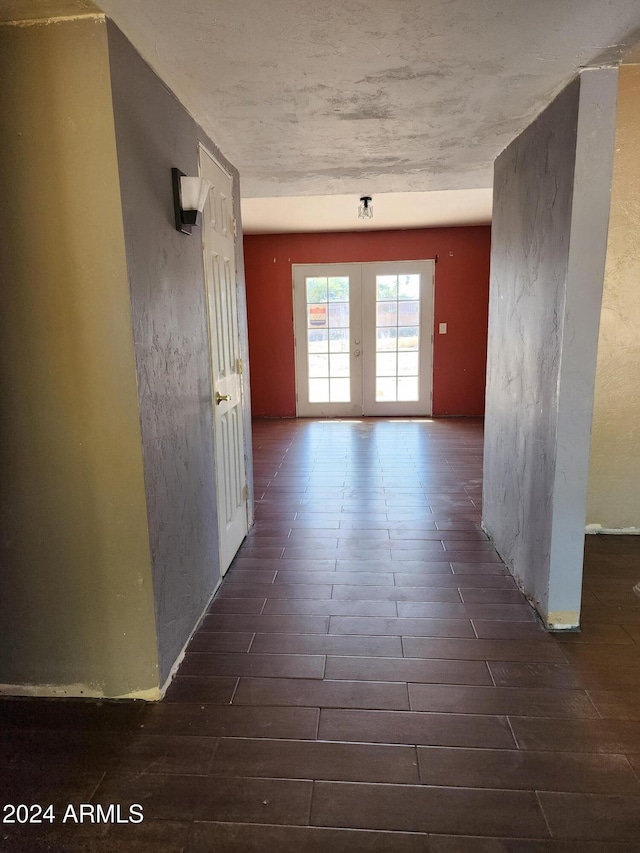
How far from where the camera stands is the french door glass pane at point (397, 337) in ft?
22.7

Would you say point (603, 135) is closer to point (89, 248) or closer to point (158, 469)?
point (89, 248)

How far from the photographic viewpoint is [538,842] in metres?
1.37

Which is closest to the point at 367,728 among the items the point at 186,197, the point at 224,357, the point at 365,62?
the point at 224,357

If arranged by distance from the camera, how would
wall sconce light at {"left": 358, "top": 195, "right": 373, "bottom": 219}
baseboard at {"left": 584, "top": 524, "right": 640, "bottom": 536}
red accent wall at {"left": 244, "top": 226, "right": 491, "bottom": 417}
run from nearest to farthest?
1. baseboard at {"left": 584, "top": 524, "right": 640, "bottom": 536}
2. wall sconce light at {"left": 358, "top": 195, "right": 373, "bottom": 219}
3. red accent wall at {"left": 244, "top": 226, "right": 491, "bottom": 417}

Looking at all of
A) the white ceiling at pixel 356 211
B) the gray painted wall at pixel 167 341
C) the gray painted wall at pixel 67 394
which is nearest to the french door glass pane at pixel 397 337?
the white ceiling at pixel 356 211

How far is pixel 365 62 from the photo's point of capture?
1.84 m

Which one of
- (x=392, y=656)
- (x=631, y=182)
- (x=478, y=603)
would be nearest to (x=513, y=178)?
(x=631, y=182)

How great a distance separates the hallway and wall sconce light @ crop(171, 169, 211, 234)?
5.74 feet

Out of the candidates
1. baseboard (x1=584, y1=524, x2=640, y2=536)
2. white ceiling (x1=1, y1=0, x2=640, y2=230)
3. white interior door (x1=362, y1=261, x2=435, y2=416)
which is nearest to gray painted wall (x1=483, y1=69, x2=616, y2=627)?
white ceiling (x1=1, y1=0, x2=640, y2=230)

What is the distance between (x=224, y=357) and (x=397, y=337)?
4.53 m

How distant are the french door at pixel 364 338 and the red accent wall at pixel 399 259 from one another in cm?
12

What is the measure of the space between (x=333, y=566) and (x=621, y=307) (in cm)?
226

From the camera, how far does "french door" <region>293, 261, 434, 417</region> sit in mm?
6922

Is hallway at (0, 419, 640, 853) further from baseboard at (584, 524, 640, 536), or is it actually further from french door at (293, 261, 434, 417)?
french door at (293, 261, 434, 417)
